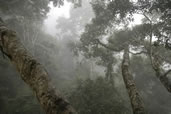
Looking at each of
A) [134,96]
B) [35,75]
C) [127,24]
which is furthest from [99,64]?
[35,75]

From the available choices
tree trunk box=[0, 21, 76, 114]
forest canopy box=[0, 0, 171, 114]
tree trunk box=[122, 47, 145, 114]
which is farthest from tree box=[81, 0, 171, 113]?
tree trunk box=[0, 21, 76, 114]

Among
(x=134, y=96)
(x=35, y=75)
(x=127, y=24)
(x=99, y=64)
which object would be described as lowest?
(x=134, y=96)

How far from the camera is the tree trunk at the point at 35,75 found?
6.23 ft

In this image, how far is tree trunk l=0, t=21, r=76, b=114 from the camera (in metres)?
1.90

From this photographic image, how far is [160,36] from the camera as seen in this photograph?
26.5 ft

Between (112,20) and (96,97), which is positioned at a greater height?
(112,20)

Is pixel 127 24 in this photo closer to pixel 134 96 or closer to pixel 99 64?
pixel 99 64

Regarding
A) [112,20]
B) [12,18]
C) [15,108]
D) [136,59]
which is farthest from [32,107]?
[136,59]

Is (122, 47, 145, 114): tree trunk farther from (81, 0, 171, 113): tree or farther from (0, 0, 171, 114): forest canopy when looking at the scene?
(81, 0, 171, 113): tree

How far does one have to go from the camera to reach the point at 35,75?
7.18 feet

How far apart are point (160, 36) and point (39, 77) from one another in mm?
7487

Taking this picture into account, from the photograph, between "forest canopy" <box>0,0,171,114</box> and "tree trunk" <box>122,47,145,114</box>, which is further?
"tree trunk" <box>122,47,145,114</box>

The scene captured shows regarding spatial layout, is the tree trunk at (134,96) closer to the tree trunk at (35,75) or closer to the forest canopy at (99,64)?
the forest canopy at (99,64)

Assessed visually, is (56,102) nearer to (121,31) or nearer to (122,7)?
(122,7)
